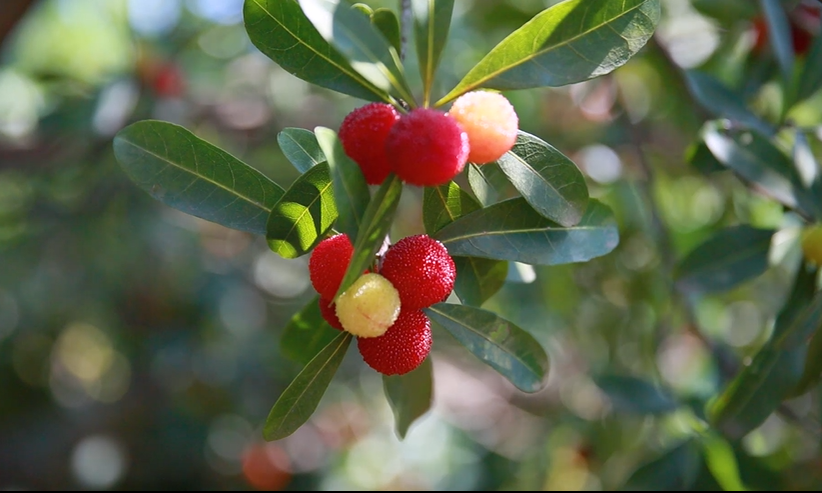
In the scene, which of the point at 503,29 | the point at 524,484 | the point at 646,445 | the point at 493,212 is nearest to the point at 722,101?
the point at 493,212

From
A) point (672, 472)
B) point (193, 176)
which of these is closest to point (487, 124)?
point (193, 176)

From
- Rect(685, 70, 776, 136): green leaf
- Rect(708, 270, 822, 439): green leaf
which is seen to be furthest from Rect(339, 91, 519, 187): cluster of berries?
Rect(685, 70, 776, 136): green leaf

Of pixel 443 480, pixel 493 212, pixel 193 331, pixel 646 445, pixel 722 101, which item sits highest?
pixel 493 212

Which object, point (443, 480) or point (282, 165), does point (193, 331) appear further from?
point (443, 480)

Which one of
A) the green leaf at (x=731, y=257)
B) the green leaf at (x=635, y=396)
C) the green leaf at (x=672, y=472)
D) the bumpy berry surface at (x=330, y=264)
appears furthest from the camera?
the green leaf at (x=635, y=396)

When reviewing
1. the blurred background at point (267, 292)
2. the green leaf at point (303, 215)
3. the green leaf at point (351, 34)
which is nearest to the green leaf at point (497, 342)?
the green leaf at point (303, 215)

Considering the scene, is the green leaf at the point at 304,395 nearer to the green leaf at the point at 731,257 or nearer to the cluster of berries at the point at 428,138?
the cluster of berries at the point at 428,138
